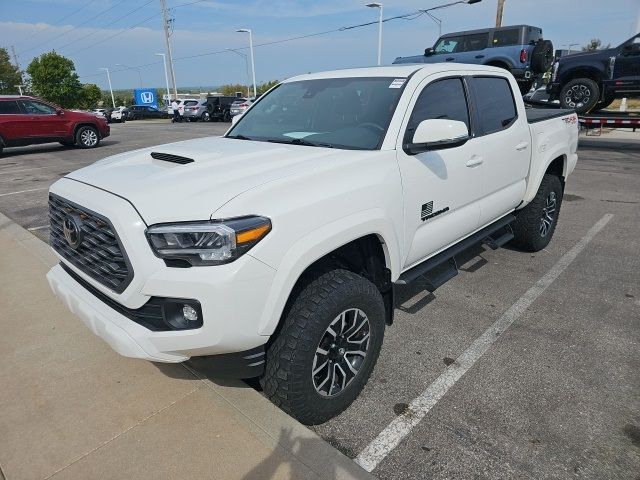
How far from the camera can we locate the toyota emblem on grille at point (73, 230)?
2.27m

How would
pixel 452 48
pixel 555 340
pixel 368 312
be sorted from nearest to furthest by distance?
1. pixel 368 312
2. pixel 555 340
3. pixel 452 48

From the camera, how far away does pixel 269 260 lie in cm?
192

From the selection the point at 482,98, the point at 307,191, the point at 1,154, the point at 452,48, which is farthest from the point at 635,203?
the point at 1,154

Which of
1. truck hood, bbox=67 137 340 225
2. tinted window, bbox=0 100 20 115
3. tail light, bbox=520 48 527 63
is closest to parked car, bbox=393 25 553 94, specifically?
tail light, bbox=520 48 527 63

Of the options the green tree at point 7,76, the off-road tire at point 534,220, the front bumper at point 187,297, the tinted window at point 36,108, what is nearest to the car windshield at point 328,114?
the front bumper at point 187,297

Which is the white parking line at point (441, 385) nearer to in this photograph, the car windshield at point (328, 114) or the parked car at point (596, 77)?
the car windshield at point (328, 114)

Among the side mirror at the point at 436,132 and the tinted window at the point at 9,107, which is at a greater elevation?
Result: the tinted window at the point at 9,107

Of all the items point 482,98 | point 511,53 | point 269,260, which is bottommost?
point 269,260

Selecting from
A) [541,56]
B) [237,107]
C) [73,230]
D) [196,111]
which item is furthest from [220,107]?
[73,230]

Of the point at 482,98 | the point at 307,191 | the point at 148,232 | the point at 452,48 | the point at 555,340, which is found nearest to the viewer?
the point at 148,232

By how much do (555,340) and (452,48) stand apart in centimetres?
1366

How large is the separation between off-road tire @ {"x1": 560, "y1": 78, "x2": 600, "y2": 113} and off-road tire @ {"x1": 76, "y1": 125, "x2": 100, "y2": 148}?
47.4 ft

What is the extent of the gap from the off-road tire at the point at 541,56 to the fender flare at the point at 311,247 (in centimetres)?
1330

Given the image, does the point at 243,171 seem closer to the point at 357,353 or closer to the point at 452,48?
the point at 357,353
